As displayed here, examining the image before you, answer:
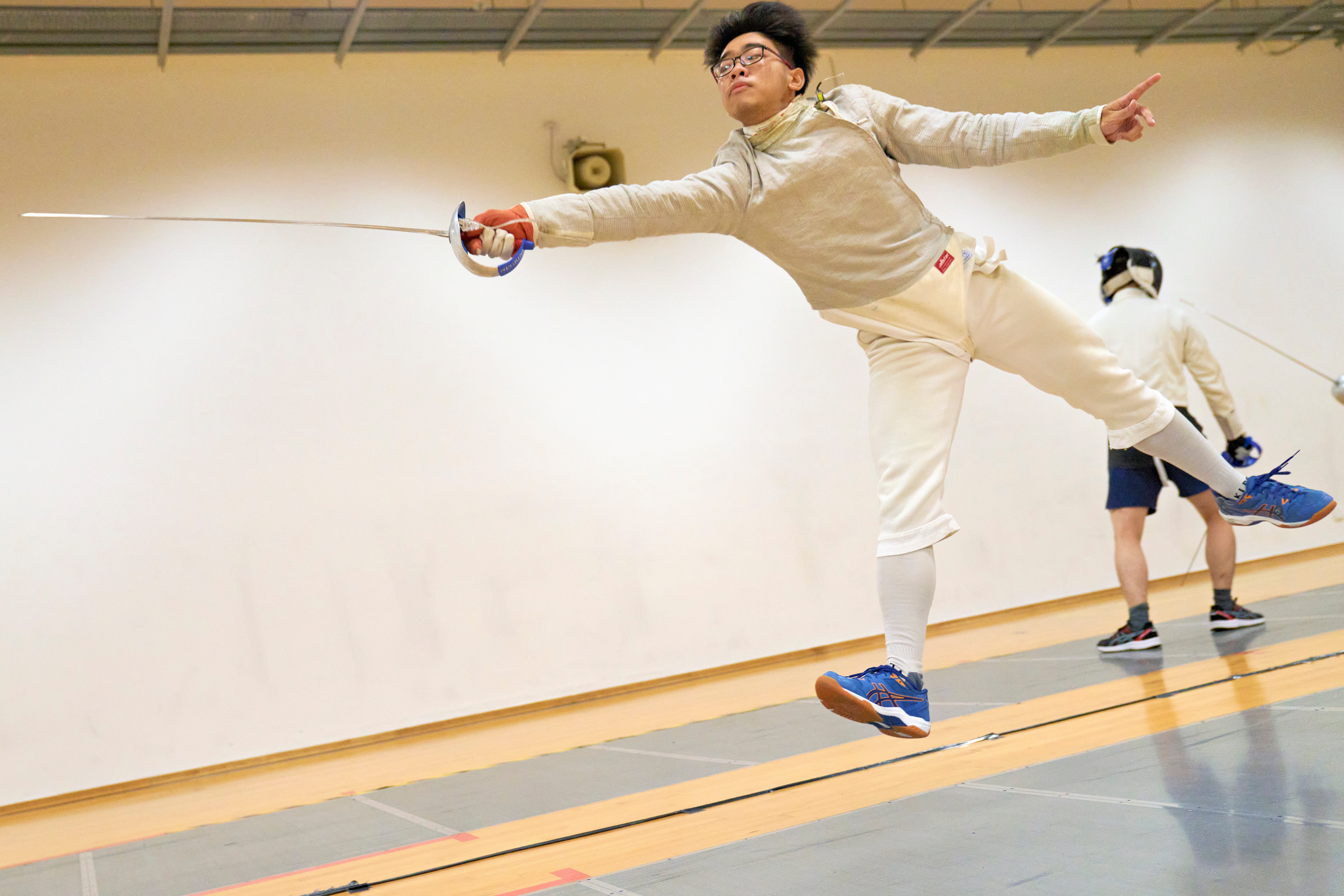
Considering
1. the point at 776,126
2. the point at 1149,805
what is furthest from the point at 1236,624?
the point at 776,126

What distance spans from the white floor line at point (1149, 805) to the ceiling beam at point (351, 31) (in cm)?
439

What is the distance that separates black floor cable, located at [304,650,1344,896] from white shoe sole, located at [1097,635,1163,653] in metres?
0.86

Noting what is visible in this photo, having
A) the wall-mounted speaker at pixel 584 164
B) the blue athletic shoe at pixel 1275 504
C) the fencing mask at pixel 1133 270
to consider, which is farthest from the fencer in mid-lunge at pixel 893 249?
the wall-mounted speaker at pixel 584 164

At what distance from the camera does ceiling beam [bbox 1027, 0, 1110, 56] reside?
6.46m

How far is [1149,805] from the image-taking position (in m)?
1.59

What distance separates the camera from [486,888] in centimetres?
176

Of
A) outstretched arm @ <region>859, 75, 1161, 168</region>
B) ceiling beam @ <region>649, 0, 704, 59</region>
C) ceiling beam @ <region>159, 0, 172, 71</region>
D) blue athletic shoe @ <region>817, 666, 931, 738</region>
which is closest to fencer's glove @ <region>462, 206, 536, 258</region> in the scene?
outstretched arm @ <region>859, 75, 1161, 168</region>

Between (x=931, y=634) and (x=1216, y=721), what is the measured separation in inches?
141

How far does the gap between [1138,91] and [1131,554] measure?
233 centimetres

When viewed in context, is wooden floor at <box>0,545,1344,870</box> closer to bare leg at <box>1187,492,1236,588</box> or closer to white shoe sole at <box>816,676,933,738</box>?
white shoe sole at <box>816,676,933,738</box>

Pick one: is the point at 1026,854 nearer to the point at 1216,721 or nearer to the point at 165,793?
the point at 1216,721

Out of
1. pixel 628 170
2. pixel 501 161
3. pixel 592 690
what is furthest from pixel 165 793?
pixel 628 170

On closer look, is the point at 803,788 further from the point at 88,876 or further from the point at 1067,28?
the point at 1067,28

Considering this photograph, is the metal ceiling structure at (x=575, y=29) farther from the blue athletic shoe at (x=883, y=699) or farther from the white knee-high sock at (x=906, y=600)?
the blue athletic shoe at (x=883, y=699)
